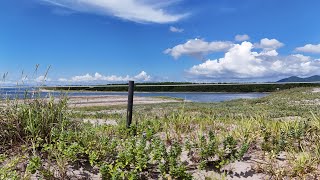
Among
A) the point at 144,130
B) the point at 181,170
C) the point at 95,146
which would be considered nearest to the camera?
the point at 181,170

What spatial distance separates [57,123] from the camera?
6527 mm

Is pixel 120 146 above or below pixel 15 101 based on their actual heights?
below

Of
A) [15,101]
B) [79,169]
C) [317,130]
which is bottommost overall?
[79,169]

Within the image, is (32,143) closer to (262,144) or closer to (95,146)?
(95,146)

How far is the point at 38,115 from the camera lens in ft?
21.1

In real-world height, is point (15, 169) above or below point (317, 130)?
below

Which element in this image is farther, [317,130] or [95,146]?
[317,130]

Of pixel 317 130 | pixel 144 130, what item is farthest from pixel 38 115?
pixel 317 130

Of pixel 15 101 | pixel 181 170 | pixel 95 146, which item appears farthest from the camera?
pixel 15 101

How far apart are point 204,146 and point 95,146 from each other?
1.76 m

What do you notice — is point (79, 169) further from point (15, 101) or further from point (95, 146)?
point (15, 101)

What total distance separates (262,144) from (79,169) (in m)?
2.99

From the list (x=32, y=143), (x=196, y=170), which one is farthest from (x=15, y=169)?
(x=196, y=170)

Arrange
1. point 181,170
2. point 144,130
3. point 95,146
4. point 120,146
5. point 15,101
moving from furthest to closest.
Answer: point 144,130
point 15,101
point 120,146
point 95,146
point 181,170
